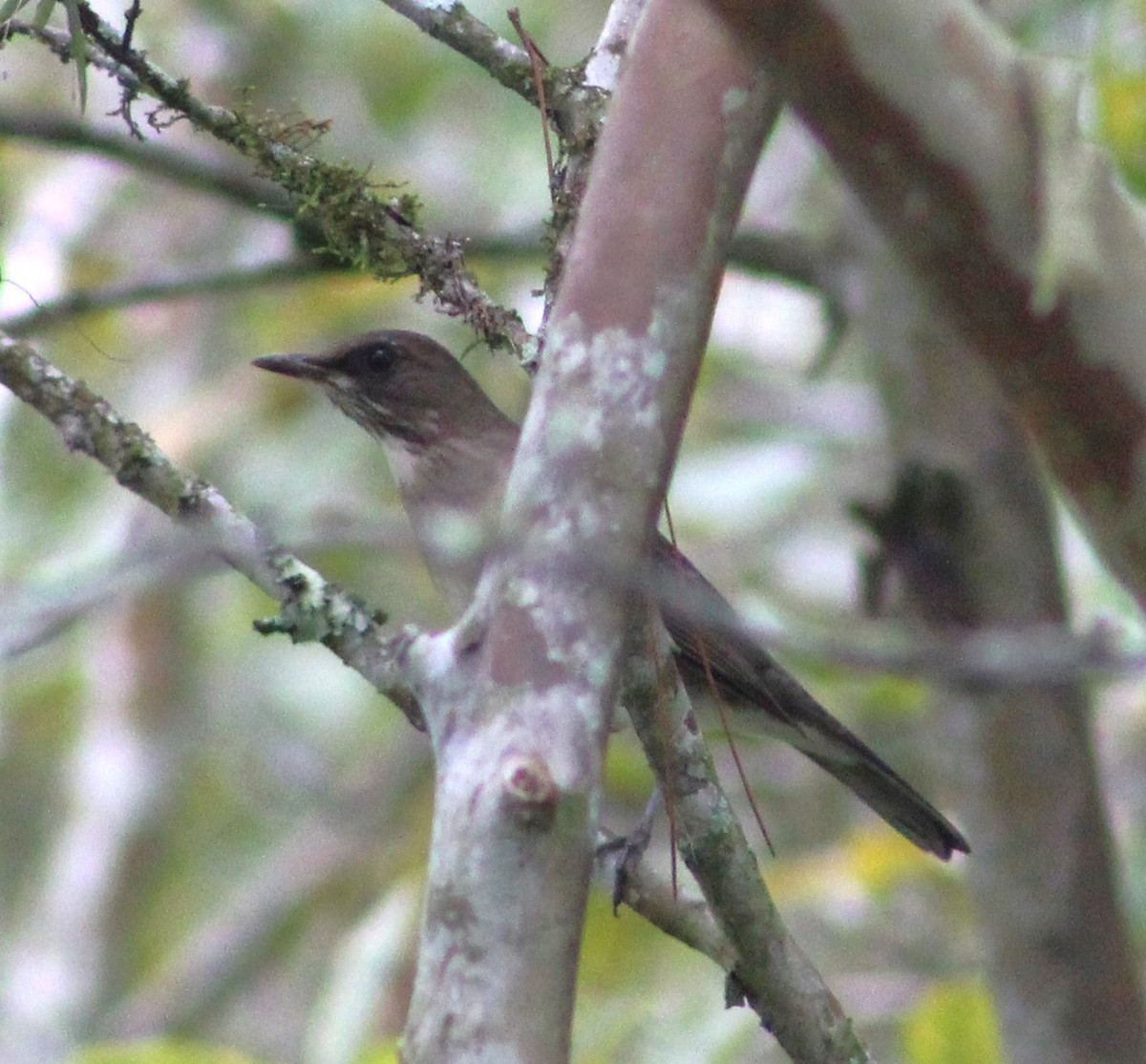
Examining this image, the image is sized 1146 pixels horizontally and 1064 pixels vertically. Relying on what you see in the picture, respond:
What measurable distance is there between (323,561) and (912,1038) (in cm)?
391

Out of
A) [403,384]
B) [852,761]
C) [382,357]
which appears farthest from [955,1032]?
[382,357]

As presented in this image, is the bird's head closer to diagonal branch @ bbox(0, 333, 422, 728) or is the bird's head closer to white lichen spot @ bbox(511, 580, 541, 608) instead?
diagonal branch @ bbox(0, 333, 422, 728)

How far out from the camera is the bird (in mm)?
5152

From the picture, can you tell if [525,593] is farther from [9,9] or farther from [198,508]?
[9,9]

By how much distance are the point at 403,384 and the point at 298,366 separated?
0.31m

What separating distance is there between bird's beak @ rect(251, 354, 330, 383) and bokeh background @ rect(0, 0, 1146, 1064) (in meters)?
0.40

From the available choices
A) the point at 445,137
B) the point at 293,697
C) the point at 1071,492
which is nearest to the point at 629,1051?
the point at 1071,492

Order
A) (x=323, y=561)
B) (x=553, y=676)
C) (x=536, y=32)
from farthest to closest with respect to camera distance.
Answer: (x=323, y=561)
(x=536, y=32)
(x=553, y=676)

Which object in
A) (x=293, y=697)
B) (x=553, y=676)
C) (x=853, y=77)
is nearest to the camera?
(x=553, y=676)

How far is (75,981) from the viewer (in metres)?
7.91

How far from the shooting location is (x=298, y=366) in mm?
5312

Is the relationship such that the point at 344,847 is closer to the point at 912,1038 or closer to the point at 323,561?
the point at 323,561

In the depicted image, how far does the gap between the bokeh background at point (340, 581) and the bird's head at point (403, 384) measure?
1.06 feet

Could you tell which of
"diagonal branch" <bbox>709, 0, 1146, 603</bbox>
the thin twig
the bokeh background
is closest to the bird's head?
the bokeh background
